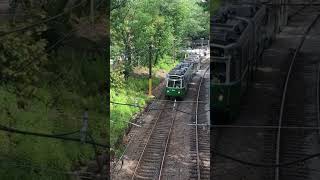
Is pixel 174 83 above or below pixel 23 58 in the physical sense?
below

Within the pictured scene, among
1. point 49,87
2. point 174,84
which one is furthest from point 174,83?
point 49,87

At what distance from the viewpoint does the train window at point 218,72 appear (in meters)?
3.54

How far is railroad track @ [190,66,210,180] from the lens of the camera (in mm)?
3752

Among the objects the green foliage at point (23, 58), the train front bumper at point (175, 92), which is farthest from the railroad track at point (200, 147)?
the green foliage at point (23, 58)

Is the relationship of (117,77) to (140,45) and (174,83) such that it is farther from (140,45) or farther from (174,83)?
(174,83)

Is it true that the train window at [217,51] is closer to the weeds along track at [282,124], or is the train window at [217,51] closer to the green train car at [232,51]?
the green train car at [232,51]

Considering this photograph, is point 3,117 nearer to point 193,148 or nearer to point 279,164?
point 193,148

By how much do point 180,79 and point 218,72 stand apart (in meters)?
0.35

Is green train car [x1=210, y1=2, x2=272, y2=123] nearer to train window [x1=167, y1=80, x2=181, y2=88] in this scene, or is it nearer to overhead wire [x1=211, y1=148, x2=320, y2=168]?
overhead wire [x1=211, y1=148, x2=320, y2=168]

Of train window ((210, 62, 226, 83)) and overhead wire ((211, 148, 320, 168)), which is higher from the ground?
train window ((210, 62, 226, 83))

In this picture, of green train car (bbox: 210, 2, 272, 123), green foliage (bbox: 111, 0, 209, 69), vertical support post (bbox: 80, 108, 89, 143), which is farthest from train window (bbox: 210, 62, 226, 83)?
vertical support post (bbox: 80, 108, 89, 143)

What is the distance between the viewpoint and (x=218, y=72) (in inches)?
140

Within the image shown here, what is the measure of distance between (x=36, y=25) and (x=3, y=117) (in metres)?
0.71

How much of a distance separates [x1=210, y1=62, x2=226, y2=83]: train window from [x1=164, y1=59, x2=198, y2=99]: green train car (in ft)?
1.05
